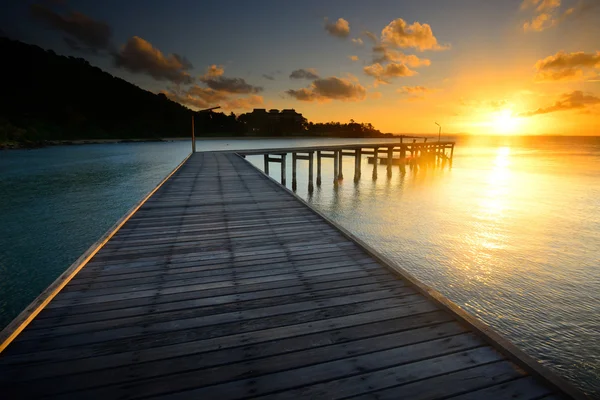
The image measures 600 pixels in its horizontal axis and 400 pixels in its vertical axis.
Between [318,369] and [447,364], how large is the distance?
40.0 inches

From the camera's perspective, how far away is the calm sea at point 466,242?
21.4 feet

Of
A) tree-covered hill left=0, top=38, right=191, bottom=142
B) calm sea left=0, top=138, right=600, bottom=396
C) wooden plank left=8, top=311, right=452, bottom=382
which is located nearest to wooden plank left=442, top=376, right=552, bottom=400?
wooden plank left=8, top=311, right=452, bottom=382

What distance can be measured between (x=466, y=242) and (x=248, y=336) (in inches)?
455

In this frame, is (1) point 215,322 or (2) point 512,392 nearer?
(2) point 512,392

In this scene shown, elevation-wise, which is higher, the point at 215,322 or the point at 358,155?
the point at 358,155

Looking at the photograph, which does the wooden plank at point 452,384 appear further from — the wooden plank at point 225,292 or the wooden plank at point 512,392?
the wooden plank at point 225,292

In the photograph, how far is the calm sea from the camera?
6.52 meters

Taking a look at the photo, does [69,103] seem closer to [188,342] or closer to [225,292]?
[225,292]

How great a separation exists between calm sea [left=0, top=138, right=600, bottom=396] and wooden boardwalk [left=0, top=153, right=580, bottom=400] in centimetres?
433

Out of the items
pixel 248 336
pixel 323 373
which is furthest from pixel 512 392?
pixel 248 336

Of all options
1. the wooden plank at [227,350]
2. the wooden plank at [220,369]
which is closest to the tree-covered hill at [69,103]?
the wooden plank at [227,350]

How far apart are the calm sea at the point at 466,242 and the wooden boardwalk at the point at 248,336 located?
4335 mm

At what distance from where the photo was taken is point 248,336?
266 cm

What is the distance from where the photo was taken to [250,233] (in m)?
5.45
